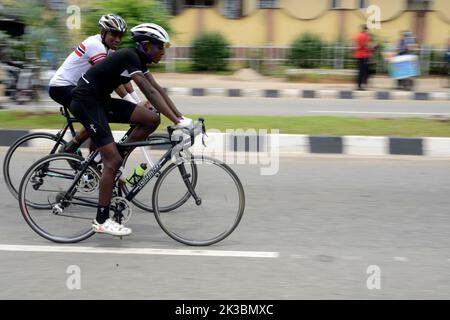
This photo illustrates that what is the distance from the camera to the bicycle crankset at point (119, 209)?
489cm

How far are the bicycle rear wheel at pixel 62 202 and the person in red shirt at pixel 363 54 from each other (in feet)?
43.9

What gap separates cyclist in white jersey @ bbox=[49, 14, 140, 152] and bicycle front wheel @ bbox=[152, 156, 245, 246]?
0.99 metres

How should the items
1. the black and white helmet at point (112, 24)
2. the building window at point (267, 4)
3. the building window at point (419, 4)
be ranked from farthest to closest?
the building window at point (267, 4), the building window at point (419, 4), the black and white helmet at point (112, 24)

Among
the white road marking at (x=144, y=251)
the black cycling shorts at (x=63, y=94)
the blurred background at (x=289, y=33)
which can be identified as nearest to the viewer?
the white road marking at (x=144, y=251)

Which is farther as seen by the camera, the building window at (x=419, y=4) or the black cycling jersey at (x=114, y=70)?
the building window at (x=419, y=4)

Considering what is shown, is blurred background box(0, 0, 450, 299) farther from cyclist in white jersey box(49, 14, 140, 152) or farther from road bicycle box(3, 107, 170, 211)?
cyclist in white jersey box(49, 14, 140, 152)

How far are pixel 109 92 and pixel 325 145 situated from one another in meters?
4.48

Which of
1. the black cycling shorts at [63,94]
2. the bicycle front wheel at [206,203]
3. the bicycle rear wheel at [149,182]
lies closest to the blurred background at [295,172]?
the bicycle front wheel at [206,203]

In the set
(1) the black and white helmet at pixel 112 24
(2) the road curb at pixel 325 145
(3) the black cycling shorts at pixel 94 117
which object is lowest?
(2) the road curb at pixel 325 145

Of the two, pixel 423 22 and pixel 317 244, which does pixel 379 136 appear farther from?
pixel 423 22

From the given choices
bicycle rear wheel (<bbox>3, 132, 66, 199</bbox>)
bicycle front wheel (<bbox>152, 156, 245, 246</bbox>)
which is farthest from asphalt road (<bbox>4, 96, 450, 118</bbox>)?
bicycle front wheel (<bbox>152, 156, 245, 246</bbox>)

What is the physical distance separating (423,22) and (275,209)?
19014 millimetres

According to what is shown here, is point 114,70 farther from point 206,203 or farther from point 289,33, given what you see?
point 289,33

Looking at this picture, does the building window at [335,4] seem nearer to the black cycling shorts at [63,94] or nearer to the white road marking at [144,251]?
the black cycling shorts at [63,94]
